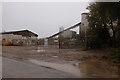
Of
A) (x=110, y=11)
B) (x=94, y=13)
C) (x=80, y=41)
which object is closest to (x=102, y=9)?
(x=110, y=11)

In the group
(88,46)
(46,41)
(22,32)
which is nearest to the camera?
(88,46)

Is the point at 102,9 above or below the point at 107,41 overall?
above

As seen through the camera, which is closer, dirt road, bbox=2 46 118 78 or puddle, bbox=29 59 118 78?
puddle, bbox=29 59 118 78

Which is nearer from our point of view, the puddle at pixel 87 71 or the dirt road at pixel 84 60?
the puddle at pixel 87 71

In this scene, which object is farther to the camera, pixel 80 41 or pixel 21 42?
pixel 21 42

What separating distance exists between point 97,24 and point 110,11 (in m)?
5.83

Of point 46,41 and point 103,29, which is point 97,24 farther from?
point 46,41

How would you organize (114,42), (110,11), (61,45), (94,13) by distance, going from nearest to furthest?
(110,11), (94,13), (114,42), (61,45)

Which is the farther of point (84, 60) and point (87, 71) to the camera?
point (84, 60)

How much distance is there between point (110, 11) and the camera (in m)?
14.4

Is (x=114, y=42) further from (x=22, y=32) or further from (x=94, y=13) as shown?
(x=22, y=32)

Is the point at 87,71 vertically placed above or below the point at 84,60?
below

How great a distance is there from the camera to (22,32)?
51.3 m

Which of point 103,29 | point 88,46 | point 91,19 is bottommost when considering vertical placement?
point 88,46
